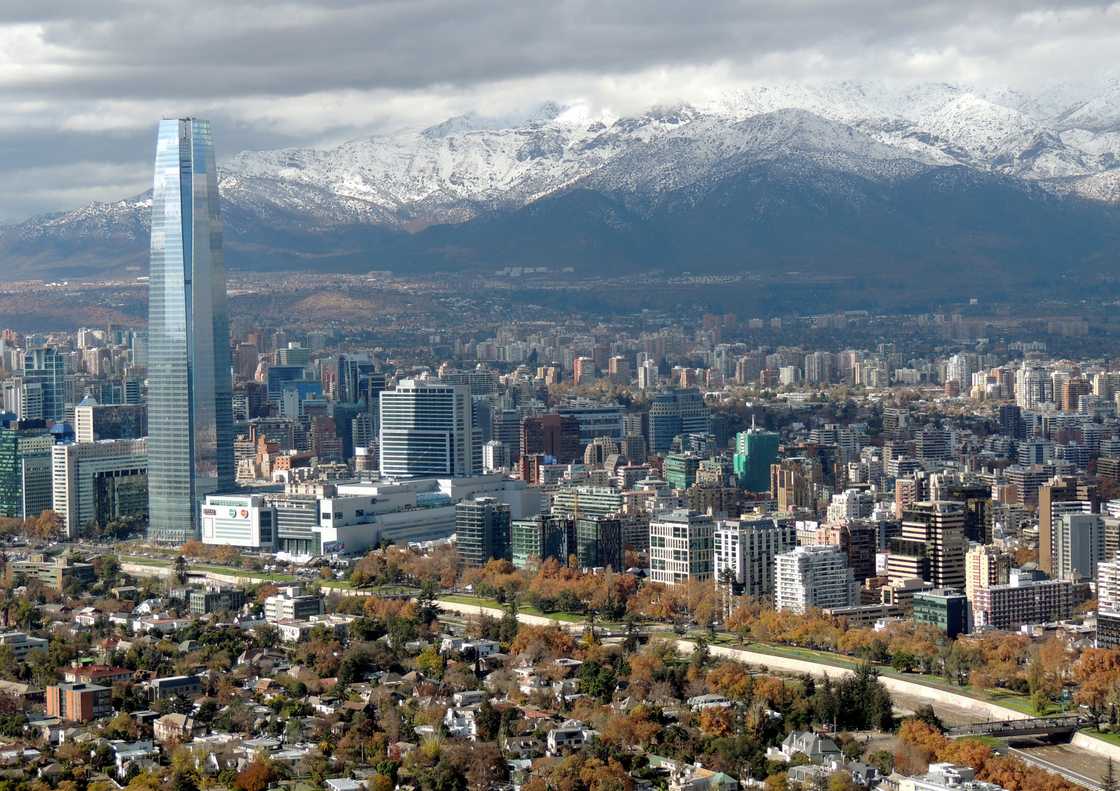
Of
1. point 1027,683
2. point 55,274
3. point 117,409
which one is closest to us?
point 1027,683

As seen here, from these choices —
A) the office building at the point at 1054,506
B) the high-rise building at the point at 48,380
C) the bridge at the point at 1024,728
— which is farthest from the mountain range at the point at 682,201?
the bridge at the point at 1024,728

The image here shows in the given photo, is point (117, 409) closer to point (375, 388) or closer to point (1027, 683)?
point (375, 388)

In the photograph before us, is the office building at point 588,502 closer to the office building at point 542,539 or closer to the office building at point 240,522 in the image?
the office building at point 542,539

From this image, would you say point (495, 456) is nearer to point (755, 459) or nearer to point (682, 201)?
point (755, 459)

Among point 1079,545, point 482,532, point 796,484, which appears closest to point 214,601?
point 482,532

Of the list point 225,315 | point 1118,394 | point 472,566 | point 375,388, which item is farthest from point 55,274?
point 472,566

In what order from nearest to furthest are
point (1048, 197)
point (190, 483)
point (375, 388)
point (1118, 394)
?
point (190, 483) → point (375, 388) → point (1118, 394) → point (1048, 197)
